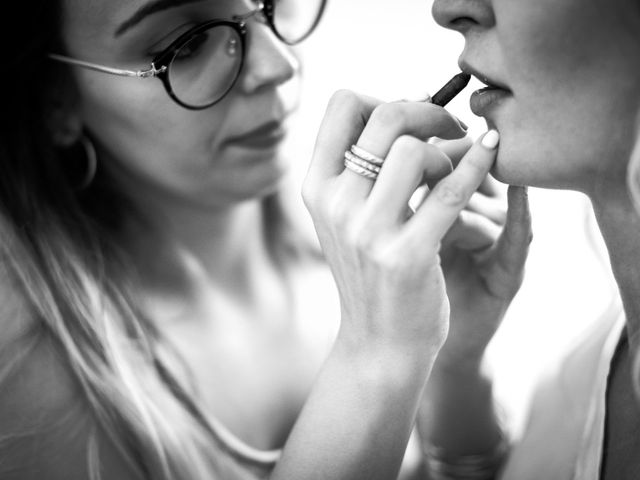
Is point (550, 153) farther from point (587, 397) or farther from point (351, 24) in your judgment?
point (351, 24)

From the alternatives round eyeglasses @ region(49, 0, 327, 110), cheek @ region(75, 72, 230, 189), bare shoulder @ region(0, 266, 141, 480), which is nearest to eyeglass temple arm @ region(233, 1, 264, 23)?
round eyeglasses @ region(49, 0, 327, 110)

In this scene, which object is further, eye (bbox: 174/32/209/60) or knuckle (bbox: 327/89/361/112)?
eye (bbox: 174/32/209/60)

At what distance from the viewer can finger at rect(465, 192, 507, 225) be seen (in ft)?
3.69

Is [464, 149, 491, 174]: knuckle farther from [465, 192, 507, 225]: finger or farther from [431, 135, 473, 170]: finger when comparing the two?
[465, 192, 507, 225]: finger

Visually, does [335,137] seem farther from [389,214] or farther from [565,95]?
[565,95]

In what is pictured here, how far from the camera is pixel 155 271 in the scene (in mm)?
1435

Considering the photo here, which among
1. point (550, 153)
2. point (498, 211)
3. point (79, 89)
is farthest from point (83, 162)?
point (550, 153)

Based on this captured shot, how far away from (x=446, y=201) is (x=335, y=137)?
0.61 feet

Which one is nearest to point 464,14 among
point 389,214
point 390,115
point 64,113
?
point 390,115

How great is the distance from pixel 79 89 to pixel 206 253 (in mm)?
461

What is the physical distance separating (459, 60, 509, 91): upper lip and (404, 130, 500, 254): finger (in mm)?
63

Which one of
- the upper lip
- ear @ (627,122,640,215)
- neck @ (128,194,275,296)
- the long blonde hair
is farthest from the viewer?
neck @ (128,194,275,296)

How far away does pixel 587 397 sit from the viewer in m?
1.07

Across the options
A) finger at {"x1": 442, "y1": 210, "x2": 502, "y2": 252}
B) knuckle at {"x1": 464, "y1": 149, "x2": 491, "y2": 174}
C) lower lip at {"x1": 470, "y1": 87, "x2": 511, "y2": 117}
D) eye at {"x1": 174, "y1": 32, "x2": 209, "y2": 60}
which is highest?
eye at {"x1": 174, "y1": 32, "x2": 209, "y2": 60}
